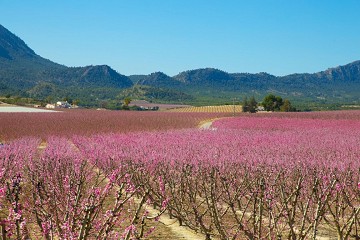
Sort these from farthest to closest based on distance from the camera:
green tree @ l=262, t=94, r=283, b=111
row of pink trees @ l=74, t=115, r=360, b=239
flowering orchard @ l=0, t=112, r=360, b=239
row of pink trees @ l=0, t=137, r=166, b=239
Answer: green tree @ l=262, t=94, r=283, b=111 → row of pink trees @ l=74, t=115, r=360, b=239 → flowering orchard @ l=0, t=112, r=360, b=239 → row of pink trees @ l=0, t=137, r=166, b=239

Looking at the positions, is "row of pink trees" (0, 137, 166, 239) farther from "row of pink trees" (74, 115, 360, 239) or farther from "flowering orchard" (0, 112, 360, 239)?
"row of pink trees" (74, 115, 360, 239)

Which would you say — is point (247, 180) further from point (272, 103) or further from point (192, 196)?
point (272, 103)

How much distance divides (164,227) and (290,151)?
766 centimetres

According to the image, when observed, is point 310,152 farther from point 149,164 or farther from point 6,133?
point 6,133

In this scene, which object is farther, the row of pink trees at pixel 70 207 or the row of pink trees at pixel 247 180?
the row of pink trees at pixel 247 180

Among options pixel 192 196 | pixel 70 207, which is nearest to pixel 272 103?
pixel 192 196

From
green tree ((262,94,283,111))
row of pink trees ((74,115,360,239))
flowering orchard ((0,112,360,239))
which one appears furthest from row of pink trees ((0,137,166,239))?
green tree ((262,94,283,111))

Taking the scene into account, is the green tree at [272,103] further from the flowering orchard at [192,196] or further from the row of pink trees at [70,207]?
the row of pink trees at [70,207]

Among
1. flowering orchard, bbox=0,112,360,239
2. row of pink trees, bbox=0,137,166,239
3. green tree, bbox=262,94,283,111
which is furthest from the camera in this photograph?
green tree, bbox=262,94,283,111

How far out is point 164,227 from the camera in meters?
8.86

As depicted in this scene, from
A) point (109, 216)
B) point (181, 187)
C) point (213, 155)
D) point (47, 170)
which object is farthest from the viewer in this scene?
point (213, 155)

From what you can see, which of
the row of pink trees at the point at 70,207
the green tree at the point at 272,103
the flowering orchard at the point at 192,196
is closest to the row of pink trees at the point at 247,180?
the flowering orchard at the point at 192,196

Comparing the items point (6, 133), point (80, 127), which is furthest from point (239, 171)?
point (80, 127)

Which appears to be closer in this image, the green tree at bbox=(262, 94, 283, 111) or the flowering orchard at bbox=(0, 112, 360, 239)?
the flowering orchard at bbox=(0, 112, 360, 239)
